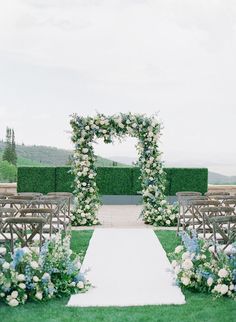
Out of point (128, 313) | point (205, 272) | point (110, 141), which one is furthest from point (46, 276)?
point (110, 141)

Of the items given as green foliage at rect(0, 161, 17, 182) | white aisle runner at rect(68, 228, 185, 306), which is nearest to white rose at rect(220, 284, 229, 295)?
white aisle runner at rect(68, 228, 185, 306)

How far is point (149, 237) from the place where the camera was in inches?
500

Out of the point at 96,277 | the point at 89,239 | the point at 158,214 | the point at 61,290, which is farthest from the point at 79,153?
the point at 61,290

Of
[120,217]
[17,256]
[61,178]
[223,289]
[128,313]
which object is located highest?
[61,178]

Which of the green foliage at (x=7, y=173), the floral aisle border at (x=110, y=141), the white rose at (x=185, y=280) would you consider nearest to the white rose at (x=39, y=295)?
the white rose at (x=185, y=280)

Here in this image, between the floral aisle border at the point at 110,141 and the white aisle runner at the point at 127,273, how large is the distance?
254 centimetres

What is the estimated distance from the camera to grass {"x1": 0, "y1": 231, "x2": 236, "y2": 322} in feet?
20.8

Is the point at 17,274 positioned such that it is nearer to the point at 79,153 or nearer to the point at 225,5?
the point at 79,153

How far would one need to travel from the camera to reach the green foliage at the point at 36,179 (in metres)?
21.9

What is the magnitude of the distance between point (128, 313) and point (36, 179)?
618 inches

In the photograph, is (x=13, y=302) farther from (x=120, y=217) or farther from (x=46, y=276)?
(x=120, y=217)

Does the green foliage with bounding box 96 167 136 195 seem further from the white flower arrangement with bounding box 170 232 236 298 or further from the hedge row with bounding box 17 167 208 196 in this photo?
the white flower arrangement with bounding box 170 232 236 298

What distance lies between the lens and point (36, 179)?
2198 centimetres

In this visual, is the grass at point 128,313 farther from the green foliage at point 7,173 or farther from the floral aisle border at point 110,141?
the green foliage at point 7,173
